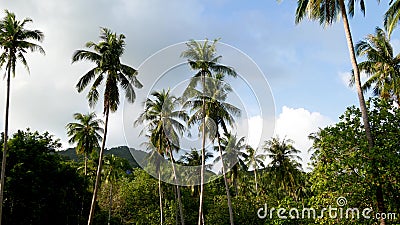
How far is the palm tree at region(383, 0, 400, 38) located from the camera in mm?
18050

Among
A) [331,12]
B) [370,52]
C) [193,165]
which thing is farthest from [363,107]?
[193,165]

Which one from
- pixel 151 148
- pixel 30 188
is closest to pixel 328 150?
pixel 30 188

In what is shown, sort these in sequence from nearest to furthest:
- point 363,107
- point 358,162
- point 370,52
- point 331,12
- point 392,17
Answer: point 358,162 < point 363,107 < point 331,12 < point 392,17 < point 370,52

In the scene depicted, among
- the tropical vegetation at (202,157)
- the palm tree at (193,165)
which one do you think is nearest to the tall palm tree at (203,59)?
the tropical vegetation at (202,157)

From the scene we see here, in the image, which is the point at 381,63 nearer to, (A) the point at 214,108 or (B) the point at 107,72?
(A) the point at 214,108

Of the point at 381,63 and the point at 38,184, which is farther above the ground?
the point at 381,63

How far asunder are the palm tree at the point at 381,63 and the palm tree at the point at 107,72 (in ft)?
46.3

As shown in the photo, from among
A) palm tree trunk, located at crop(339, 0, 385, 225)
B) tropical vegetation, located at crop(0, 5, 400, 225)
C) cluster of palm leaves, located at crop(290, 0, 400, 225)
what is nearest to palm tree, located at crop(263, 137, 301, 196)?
tropical vegetation, located at crop(0, 5, 400, 225)

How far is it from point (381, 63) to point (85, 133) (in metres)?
26.7

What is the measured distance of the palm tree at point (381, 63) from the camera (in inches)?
931

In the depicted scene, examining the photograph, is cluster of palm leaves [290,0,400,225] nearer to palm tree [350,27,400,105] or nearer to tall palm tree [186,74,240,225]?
palm tree [350,27,400,105]

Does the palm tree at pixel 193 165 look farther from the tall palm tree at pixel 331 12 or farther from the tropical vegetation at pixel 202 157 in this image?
the tall palm tree at pixel 331 12

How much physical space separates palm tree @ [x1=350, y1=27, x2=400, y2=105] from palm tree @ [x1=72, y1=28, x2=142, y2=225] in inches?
555

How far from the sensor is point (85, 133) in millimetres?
37688
